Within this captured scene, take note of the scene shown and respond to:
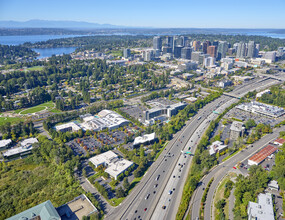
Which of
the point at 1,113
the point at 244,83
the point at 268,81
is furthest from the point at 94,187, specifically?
the point at 268,81

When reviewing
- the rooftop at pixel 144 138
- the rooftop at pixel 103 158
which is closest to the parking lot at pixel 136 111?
the rooftop at pixel 144 138

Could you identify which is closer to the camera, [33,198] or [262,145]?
[33,198]

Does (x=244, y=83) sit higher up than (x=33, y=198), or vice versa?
(x=244, y=83)

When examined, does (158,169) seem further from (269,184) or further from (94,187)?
(269,184)

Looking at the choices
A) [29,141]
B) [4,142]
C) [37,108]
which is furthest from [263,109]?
[37,108]

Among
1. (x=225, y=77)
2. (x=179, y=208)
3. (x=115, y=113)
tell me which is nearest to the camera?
(x=179, y=208)

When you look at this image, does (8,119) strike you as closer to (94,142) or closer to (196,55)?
(94,142)
